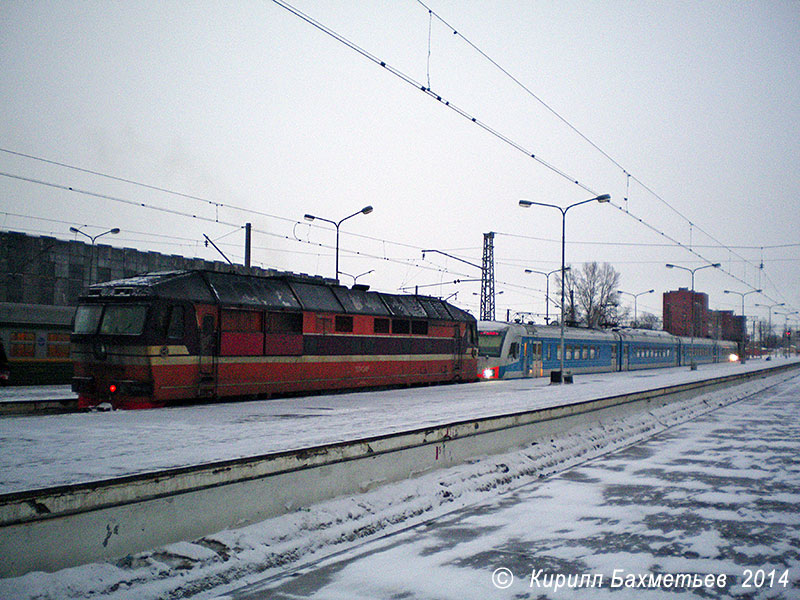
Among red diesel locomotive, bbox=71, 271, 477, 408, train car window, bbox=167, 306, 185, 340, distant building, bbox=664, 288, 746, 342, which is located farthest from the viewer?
distant building, bbox=664, 288, 746, 342

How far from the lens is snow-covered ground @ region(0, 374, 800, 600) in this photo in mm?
5535

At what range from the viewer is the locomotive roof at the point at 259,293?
15.5 meters

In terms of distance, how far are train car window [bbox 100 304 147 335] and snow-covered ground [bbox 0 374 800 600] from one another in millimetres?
8736

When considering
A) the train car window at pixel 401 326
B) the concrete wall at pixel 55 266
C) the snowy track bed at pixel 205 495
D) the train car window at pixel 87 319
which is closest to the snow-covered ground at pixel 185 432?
the snowy track bed at pixel 205 495

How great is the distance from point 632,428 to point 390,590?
13.0 meters

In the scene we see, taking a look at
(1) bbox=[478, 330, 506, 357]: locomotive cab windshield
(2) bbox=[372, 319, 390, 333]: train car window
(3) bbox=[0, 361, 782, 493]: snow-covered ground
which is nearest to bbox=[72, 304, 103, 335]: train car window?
(3) bbox=[0, 361, 782, 493]: snow-covered ground

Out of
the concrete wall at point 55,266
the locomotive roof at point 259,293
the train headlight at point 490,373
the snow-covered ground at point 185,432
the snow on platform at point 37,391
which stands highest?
the concrete wall at point 55,266

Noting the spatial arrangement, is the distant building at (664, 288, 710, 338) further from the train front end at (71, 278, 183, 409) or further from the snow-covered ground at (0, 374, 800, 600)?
the train front end at (71, 278, 183, 409)

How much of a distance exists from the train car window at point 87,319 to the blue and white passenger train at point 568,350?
18659 mm

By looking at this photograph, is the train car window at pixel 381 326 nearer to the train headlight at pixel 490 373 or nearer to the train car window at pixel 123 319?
the train car window at pixel 123 319

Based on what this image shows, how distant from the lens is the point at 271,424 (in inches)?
470

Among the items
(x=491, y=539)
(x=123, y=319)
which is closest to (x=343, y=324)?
(x=123, y=319)

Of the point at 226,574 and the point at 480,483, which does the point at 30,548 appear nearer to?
the point at 226,574

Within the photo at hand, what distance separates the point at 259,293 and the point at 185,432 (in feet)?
25.0
